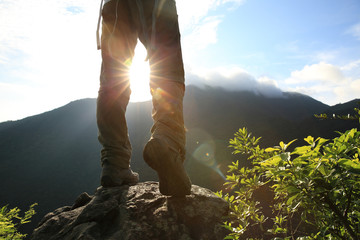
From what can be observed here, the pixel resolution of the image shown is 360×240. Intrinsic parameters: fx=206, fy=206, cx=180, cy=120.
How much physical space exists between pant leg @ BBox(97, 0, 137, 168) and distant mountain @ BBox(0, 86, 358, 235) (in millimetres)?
18042

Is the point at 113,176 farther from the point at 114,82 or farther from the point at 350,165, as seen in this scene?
the point at 350,165

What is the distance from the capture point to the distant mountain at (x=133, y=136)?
22359mm

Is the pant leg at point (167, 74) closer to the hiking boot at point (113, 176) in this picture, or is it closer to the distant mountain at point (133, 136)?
the hiking boot at point (113, 176)

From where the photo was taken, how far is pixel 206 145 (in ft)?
77.3

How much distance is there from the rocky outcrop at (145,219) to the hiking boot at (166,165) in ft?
0.48

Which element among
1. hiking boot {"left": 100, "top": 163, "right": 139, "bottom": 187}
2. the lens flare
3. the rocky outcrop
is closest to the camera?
the rocky outcrop

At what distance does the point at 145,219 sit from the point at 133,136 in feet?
93.5

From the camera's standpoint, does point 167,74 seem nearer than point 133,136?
Yes

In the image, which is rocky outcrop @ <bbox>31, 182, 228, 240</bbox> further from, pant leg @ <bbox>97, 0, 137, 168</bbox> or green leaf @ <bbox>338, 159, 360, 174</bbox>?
green leaf @ <bbox>338, 159, 360, 174</bbox>

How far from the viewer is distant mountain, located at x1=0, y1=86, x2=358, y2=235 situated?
22.4 meters

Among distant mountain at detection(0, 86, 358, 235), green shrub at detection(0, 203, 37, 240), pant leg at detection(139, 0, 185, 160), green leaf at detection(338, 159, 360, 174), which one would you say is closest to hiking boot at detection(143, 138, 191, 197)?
pant leg at detection(139, 0, 185, 160)

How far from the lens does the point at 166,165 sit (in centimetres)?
123

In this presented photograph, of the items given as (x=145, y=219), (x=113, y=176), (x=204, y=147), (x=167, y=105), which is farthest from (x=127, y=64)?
(x=204, y=147)

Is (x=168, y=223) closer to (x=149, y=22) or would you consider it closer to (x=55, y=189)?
(x=149, y=22)
